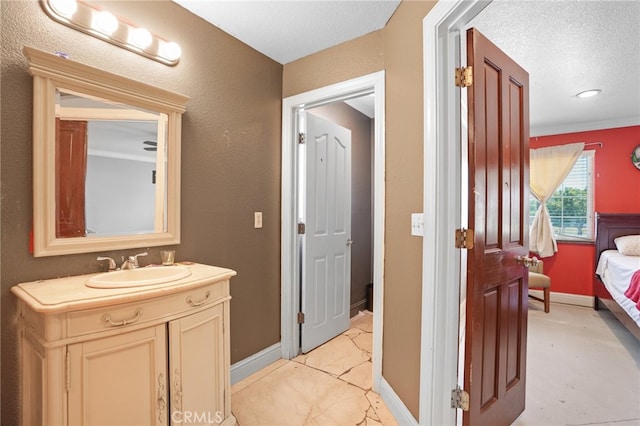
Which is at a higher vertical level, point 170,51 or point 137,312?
point 170,51

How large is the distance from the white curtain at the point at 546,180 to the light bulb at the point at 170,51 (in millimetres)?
4636

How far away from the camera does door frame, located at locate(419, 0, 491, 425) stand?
1345 millimetres

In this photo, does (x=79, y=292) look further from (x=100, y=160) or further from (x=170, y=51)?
(x=170, y=51)

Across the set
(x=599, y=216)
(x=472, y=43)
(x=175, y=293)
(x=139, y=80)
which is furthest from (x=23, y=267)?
(x=599, y=216)

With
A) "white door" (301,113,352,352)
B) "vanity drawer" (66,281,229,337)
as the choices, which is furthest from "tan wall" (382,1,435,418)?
"vanity drawer" (66,281,229,337)

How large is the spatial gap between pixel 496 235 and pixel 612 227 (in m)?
3.43

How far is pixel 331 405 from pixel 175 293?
122 centimetres

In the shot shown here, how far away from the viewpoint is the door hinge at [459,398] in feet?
4.45

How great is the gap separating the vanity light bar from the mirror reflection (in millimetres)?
311

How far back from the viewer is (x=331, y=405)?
1.81m

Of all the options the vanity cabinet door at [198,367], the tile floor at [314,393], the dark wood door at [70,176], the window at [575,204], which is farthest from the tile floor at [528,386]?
the window at [575,204]

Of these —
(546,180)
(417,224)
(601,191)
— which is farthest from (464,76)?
(601,191)

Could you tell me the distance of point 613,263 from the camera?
3037 mm

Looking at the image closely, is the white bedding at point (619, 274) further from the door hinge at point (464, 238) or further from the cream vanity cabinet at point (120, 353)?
the cream vanity cabinet at point (120, 353)
